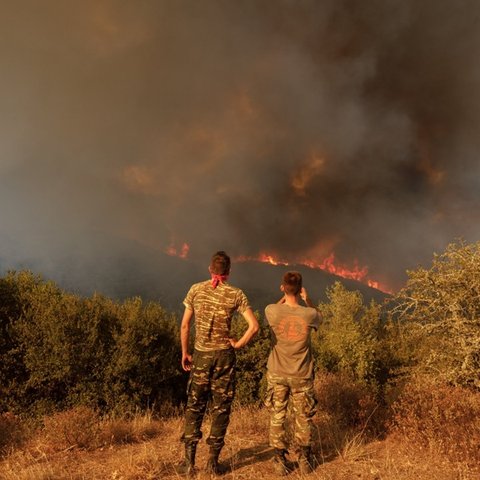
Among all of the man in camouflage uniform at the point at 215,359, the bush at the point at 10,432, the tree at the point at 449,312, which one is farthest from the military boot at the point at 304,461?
the tree at the point at 449,312

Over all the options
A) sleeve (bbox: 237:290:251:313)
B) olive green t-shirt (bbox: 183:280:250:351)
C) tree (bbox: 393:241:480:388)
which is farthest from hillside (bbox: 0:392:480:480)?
tree (bbox: 393:241:480:388)

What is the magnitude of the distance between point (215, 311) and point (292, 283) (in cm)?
129

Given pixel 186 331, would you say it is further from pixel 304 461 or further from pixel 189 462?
pixel 304 461

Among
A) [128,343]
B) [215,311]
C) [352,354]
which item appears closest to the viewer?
[215,311]

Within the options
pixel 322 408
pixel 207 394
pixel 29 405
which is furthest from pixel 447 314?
pixel 29 405

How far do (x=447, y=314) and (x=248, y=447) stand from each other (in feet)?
26.6

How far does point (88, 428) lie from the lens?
793 cm

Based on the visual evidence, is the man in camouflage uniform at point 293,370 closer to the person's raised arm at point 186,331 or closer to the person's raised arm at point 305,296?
the person's raised arm at point 305,296

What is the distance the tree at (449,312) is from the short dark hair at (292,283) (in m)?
7.17

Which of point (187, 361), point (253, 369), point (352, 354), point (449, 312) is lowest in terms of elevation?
point (253, 369)

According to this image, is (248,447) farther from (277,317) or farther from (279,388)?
(277,317)

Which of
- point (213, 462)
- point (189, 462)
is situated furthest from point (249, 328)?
point (189, 462)

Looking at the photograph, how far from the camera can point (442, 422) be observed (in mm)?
7742

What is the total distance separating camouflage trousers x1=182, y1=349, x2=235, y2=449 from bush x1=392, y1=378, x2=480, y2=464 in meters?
4.23
